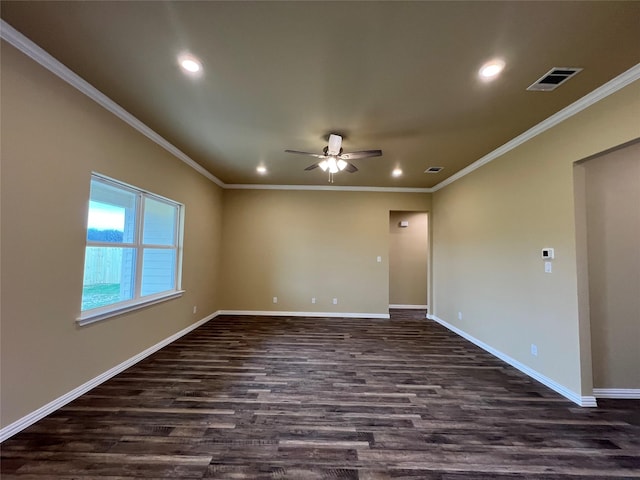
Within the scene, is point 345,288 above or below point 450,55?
below

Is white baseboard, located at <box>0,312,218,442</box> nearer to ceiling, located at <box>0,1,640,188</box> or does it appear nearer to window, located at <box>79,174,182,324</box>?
window, located at <box>79,174,182,324</box>

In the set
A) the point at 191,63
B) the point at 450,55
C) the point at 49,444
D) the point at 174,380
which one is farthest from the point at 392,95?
the point at 49,444

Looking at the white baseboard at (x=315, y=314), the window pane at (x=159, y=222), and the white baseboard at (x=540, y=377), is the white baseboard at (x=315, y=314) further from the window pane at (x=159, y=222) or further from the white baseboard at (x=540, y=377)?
the window pane at (x=159, y=222)

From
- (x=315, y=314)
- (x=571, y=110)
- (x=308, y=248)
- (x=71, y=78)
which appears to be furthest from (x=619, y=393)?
(x=71, y=78)

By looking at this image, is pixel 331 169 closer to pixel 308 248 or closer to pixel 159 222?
pixel 159 222

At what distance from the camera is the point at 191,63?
2.09 m

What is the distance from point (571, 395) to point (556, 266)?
4.04ft

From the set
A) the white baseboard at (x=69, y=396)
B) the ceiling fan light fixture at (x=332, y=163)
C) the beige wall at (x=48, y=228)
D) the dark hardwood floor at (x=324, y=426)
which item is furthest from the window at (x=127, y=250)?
the ceiling fan light fixture at (x=332, y=163)

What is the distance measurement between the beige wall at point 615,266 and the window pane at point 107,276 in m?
4.96

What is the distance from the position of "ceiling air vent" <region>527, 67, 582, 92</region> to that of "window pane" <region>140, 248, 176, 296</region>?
15.0 ft

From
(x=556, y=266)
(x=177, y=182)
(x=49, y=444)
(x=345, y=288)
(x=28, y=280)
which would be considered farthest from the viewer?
(x=345, y=288)

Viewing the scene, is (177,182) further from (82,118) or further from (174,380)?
(174,380)

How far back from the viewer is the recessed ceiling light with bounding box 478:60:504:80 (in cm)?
203

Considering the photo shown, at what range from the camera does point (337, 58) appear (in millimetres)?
2021
